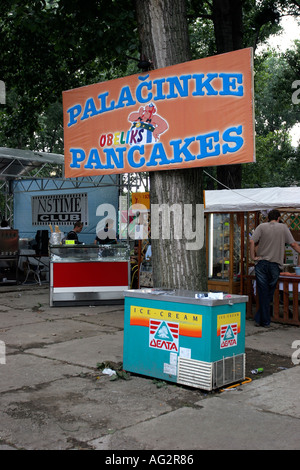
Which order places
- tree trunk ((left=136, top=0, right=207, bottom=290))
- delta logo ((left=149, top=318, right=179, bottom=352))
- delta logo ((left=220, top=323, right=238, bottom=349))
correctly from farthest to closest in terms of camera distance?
1. tree trunk ((left=136, top=0, right=207, bottom=290))
2. delta logo ((left=149, top=318, right=179, bottom=352))
3. delta logo ((left=220, top=323, right=238, bottom=349))

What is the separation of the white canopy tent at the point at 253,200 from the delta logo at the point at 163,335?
5.05 meters

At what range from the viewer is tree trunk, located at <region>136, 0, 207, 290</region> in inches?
243

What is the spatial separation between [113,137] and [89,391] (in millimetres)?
3186

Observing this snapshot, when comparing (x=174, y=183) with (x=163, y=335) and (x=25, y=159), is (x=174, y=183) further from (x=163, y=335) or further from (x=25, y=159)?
(x=25, y=159)

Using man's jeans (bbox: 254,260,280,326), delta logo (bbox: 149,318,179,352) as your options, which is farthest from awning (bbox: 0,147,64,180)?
delta logo (bbox: 149,318,179,352)

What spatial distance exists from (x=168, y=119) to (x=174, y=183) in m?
0.76

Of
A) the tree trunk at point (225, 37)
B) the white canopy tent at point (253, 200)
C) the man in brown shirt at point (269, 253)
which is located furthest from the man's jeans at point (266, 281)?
the tree trunk at point (225, 37)

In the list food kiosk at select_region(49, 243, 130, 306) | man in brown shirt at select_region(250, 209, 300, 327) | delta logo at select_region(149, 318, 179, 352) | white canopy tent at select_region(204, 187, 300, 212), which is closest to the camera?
delta logo at select_region(149, 318, 179, 352)

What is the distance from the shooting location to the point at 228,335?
554 cm

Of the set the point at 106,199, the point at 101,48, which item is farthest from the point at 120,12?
the point at 106,199

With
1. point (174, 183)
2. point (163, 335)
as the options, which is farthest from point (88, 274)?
point (163, 335)

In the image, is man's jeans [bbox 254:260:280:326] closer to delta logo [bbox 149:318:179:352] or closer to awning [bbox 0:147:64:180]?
delta logo [bbox 149:318:179:352]

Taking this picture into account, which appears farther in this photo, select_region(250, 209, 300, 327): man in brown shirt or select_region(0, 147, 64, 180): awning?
select_region(0, 147, 64, 180): awning

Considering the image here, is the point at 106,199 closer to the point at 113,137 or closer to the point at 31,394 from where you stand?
the point at 113,137
